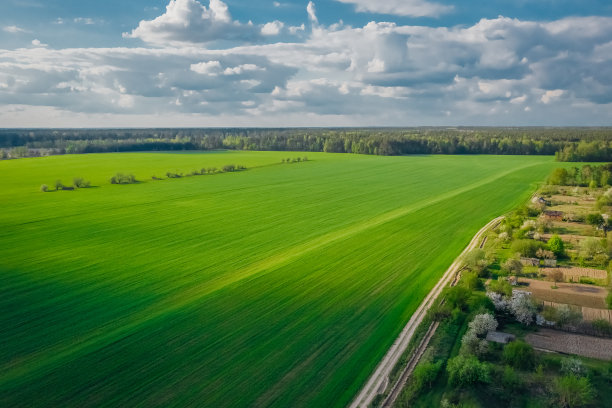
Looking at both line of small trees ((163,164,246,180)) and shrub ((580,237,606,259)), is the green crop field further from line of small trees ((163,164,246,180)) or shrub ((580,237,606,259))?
line of small trees ((163,164,246,180))

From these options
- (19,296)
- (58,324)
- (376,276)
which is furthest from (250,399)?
(19,296)

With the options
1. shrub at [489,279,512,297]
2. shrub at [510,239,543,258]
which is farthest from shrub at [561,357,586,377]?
shrub at [510,239,543,258]

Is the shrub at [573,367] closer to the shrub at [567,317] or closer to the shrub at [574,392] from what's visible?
the shrub at [574,392]

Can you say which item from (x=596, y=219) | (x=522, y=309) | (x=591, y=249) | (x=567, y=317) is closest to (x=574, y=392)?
(x=522, y=309)

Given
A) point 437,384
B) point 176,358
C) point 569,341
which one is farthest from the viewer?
point 569,341

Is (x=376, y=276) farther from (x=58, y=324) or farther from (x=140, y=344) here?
(x=58, y=324)

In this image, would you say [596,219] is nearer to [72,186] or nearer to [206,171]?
[206,171]

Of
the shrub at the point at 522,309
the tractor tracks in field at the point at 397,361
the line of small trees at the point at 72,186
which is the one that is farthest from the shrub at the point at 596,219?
the line of small trees at the point at 72,186
